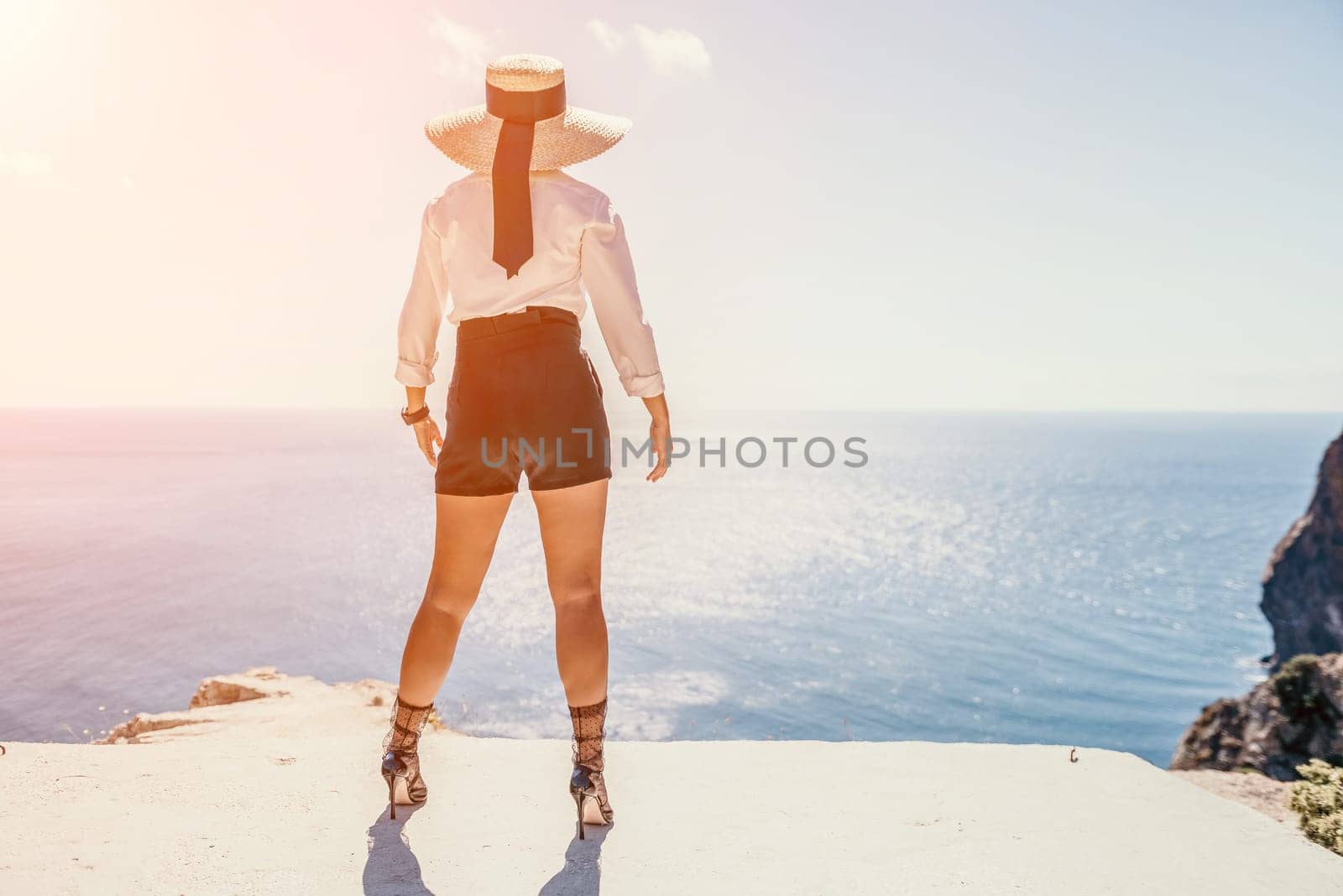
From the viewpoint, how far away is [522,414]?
9.02 ft

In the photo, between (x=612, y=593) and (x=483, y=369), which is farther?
(x=612, y=593)

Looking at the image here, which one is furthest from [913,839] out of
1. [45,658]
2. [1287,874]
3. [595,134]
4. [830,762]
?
[45,658]

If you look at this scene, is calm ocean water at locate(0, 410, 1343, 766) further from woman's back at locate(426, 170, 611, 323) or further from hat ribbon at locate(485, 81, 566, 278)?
hat ribbon at locate(485, 81, 566, 278)

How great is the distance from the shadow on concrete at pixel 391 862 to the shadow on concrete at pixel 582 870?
0.39 meters

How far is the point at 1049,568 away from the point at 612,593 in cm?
4022

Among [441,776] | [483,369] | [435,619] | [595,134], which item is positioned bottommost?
[441,776]

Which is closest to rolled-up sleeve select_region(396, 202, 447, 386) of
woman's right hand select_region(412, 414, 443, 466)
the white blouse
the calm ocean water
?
the white blouse

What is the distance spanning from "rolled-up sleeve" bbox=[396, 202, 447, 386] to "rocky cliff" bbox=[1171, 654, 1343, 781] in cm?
1976

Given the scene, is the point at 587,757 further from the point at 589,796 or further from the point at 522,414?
the point at 522,414

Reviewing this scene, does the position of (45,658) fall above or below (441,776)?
below

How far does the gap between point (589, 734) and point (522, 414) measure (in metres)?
1.14

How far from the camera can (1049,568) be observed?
2876 inches

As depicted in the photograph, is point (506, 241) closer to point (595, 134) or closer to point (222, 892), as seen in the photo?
point (595, 134)

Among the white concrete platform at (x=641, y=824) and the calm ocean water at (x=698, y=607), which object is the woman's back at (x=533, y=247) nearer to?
the white concrete platform at (x=641, y=824)
